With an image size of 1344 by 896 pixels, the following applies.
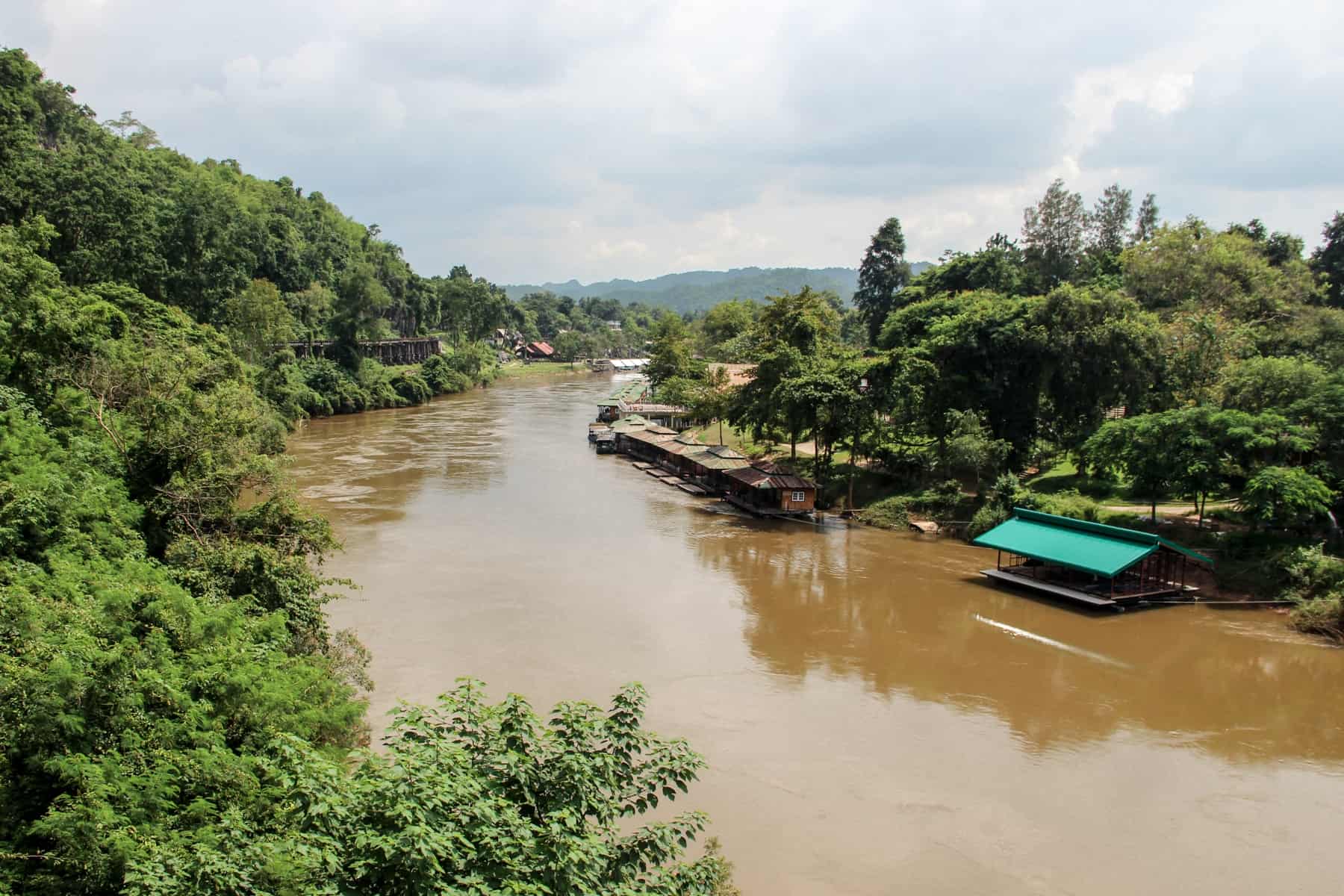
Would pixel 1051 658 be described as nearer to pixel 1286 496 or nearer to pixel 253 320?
pixel 1286 496

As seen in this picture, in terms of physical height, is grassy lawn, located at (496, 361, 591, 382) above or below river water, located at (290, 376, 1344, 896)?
above

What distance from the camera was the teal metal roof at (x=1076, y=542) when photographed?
21.8 m

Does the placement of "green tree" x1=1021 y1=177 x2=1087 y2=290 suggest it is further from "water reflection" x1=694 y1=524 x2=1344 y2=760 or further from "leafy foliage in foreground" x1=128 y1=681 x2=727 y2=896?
"leafy foliage in foreground" x1=128 y1=681 x2=727 y2=896

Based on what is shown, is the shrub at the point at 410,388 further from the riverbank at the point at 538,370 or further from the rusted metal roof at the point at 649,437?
the rusted metal roof at the point at 649,437

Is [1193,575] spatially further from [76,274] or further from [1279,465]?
[76,274]

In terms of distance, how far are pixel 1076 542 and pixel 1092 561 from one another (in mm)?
1158

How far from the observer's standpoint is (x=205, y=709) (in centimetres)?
927

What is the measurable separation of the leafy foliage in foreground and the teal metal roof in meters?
17.5

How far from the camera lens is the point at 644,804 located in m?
7.16

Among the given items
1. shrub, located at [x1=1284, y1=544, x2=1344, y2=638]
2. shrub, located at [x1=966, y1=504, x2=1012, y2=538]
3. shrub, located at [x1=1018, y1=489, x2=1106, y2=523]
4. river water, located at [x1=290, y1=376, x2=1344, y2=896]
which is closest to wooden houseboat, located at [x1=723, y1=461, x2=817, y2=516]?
river water, located at [x1=290, y1=376, x2=1344, y2=896]

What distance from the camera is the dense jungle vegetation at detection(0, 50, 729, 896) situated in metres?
6.32

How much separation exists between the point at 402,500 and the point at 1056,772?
25986mm

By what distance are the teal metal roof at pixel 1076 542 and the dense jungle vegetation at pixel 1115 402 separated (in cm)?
235

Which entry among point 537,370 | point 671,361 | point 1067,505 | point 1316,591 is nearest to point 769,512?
point 1067,505
